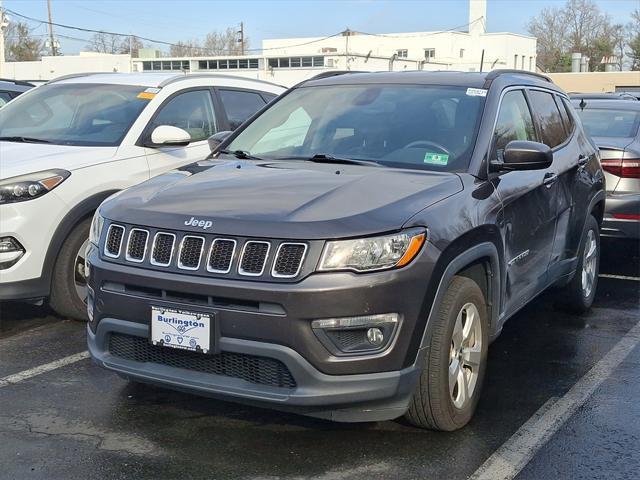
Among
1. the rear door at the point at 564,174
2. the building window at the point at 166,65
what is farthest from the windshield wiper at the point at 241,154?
the building window at the point at 166,65

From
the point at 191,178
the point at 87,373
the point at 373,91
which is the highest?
the point at 373,91

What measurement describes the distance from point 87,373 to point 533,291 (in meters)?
2.80

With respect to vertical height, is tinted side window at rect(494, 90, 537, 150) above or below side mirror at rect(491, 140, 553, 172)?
above

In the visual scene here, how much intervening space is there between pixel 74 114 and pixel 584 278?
14.1 ft

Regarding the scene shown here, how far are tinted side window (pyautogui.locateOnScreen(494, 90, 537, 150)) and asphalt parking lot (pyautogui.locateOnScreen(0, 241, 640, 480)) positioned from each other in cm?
145

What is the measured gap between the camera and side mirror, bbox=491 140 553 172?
4.34 metres

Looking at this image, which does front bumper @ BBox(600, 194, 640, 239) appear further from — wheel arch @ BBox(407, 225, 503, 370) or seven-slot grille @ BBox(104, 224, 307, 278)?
seven-slot grille @ BBox(104, 224, 307, 278)

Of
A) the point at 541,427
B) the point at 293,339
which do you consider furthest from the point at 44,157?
the point at 541,427

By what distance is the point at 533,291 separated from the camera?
505 centimetres

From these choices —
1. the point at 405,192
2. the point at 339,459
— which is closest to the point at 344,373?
the point at 339,459

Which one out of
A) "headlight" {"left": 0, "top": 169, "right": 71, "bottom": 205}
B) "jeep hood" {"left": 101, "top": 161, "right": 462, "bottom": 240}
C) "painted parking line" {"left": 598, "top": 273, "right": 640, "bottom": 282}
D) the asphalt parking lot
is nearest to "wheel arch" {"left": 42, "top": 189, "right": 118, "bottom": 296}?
"headlight" {"left": 0, "top": 169, "right": 71, "bottom": 205}

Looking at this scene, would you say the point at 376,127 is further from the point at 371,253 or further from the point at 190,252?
the point at 190,252

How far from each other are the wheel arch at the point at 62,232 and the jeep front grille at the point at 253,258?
97.0 inches

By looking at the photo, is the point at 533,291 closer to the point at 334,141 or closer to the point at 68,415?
the point at 334,141
